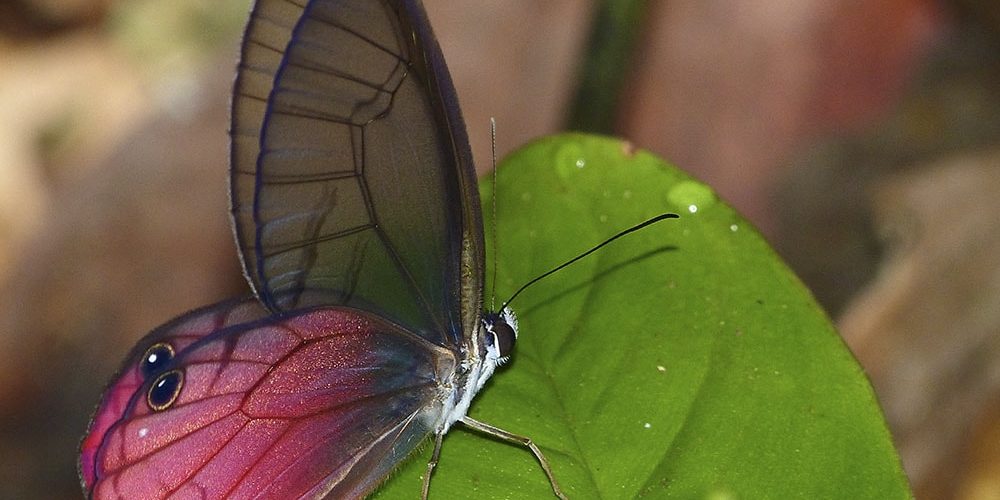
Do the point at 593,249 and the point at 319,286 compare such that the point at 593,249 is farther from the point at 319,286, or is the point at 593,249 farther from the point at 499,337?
the point at 319,286

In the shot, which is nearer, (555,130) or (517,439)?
(517,439)

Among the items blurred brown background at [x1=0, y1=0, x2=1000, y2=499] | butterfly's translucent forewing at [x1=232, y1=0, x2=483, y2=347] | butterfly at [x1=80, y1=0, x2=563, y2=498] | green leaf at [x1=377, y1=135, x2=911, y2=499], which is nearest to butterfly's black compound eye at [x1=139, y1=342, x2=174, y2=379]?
butterfly at [x1=80, y1=0, x2=563, y2=498]

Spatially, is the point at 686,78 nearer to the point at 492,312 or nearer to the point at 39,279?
the point at 492,312

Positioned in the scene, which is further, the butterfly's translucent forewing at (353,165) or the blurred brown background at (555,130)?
the blurred brown background at (555,130)

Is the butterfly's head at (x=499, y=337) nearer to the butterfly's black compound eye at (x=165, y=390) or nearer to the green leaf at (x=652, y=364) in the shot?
the green leaf at (x=652, y=364)

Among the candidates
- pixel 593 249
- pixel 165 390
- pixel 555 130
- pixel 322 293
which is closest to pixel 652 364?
pixel 593 249

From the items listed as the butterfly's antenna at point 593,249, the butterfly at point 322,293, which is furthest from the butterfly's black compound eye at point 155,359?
the butterfly's antenna at point 593,249
